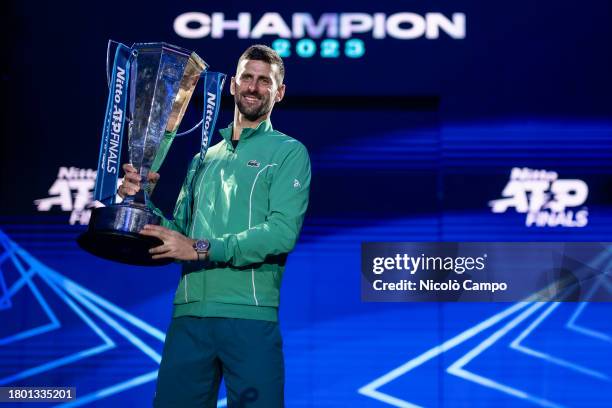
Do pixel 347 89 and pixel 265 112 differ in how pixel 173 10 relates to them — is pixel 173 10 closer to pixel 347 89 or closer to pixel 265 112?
pixel 347 89

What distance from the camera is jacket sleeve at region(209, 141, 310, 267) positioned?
2.12 meters

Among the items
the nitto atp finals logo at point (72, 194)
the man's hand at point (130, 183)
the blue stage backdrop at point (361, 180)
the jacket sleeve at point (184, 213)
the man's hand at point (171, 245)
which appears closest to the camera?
the man's hand at point (171, 245)

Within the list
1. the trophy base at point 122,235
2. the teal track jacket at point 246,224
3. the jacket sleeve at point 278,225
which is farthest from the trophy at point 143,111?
the jacket sleeve at point 278,225

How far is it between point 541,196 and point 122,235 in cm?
273

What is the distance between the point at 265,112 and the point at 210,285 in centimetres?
52

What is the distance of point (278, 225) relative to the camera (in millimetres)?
2176

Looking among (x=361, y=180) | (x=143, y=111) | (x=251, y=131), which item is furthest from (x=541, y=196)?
(x=143, y=111)

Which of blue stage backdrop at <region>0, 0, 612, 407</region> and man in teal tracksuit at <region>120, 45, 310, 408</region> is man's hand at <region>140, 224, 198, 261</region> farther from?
blue stage backdrop at <region>0, 0, 612, 407</region>

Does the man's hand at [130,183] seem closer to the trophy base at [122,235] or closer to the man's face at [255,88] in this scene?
the trophy base at [122,235]

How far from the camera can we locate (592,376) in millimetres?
4199

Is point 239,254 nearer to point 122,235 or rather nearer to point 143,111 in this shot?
point 122,235

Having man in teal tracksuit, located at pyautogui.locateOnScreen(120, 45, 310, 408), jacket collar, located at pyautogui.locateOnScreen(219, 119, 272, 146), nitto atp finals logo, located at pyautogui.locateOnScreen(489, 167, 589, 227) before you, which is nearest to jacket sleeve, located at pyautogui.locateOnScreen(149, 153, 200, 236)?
man in teal tracksuit, located at pyautogui.locateOnScreen(120, 45, 310, 408)

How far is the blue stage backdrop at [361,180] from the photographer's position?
13.9ft

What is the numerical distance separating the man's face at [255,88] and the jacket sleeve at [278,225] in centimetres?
14
